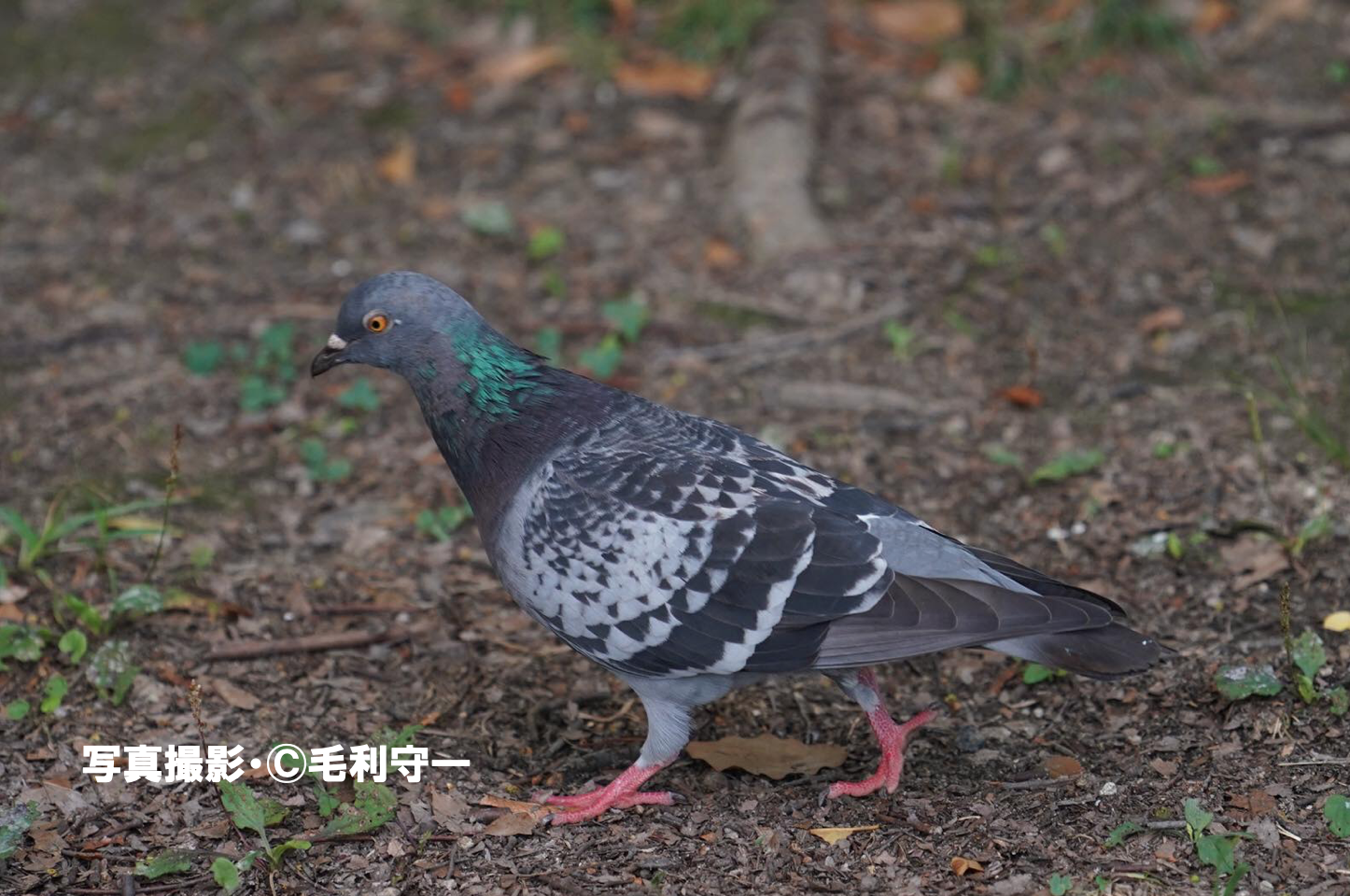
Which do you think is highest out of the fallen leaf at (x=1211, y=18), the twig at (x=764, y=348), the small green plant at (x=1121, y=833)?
the fallen leaf at (x=1211, y=18)

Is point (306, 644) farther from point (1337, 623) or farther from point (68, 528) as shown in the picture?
point (1337, 623)

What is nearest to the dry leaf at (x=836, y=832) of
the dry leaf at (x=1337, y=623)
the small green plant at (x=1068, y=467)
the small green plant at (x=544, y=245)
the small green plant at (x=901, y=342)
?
the dry leaf at (x=1337, y=623)

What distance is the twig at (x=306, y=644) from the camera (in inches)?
210

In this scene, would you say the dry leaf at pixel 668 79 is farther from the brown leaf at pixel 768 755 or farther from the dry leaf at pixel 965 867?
the dry leaf at pixel 965 867

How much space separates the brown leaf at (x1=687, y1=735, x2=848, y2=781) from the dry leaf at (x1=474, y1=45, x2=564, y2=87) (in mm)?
5781

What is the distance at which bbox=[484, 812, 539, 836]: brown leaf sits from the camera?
175 inches

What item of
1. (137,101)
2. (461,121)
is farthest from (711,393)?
(137,101)

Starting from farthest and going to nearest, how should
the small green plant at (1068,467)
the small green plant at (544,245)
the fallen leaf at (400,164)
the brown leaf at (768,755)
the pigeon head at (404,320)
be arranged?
the fallen leaf at (400,164), the small green plant at (544,245), the small green plant at (1068,467), the pigeon head at (404,320), the brown leaf at (768,755)

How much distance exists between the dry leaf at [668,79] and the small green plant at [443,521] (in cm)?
395

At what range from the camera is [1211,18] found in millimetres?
9086

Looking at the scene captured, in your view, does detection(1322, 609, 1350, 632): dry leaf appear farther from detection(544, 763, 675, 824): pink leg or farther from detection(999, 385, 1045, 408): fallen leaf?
detection(544, 763, 675, 824): pink leg

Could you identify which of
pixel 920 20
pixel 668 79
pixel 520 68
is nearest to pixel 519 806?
pixel 668 79

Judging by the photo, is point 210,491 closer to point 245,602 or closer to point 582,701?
point 245,602

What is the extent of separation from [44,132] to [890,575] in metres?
7.21
